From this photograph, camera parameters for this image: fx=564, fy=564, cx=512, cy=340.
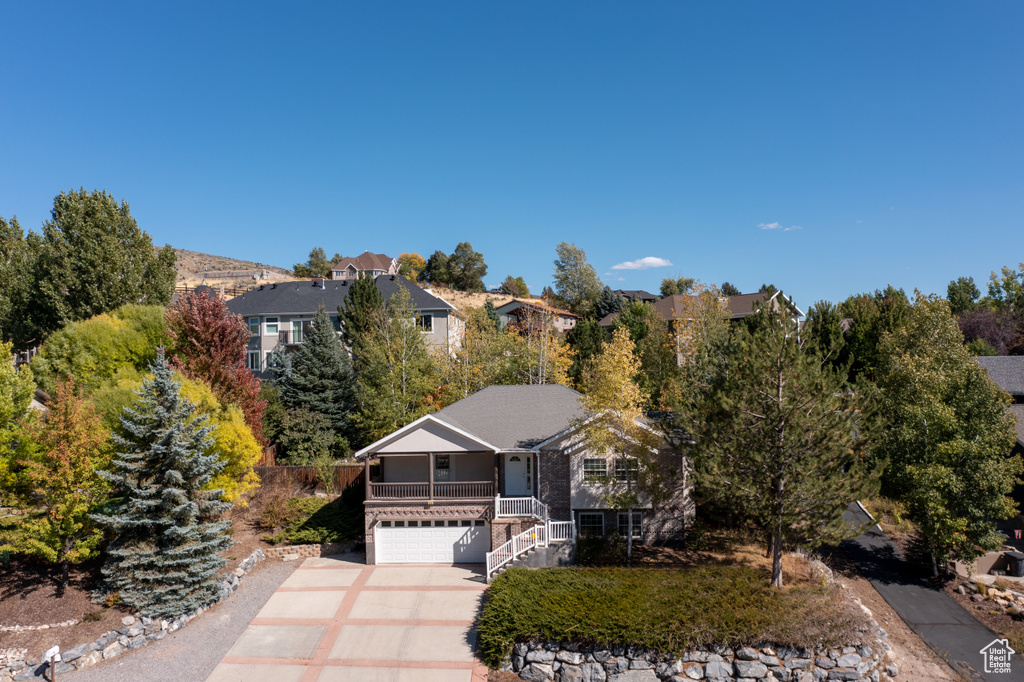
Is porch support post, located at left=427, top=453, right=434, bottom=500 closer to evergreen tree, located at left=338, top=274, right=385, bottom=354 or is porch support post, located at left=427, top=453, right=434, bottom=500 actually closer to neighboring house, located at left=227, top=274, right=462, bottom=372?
evergreen tree, located at left=338, top=274, right=385, bottom=354

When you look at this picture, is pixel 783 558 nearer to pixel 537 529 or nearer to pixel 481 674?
pixel 537 529

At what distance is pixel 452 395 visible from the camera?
33531 millimetres

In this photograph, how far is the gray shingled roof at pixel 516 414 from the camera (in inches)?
920

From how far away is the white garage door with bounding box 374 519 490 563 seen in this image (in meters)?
22.8

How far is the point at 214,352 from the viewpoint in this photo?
28547mm

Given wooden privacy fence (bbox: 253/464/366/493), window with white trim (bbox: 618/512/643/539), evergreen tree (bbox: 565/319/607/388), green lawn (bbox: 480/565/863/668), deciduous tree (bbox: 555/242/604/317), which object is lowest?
green lawn (bbox: 480/565/863/668)

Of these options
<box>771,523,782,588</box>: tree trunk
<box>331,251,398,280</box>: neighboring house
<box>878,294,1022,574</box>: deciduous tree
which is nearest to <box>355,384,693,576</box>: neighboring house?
<box>771,523,782,588</box>: tree trunk

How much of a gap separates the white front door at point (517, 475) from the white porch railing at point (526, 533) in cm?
131

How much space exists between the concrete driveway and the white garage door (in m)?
0.64

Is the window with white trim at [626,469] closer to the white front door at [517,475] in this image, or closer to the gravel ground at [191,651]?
the white front door at [517,475]

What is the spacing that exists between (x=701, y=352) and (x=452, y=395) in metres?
14.3

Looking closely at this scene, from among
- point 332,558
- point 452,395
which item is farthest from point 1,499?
point 452,395

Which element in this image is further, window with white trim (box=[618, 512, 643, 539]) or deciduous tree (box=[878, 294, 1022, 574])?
window with white trim (box=[618, 512, 643, 539])

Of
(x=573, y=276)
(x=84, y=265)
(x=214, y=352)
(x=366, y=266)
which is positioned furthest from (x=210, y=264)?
(x=214, y=352)
